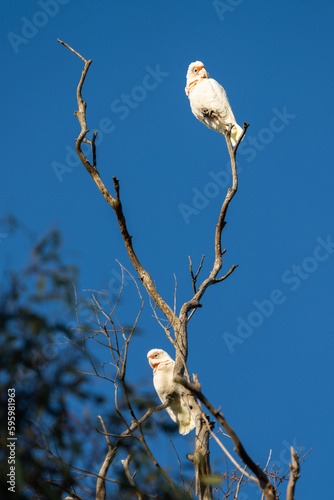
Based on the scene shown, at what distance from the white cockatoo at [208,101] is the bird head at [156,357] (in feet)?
6.90

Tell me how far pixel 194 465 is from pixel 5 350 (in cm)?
123

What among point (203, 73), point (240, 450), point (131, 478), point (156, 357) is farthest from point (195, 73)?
point (240, 450)

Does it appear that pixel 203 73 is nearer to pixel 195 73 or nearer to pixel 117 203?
pixel 195 73

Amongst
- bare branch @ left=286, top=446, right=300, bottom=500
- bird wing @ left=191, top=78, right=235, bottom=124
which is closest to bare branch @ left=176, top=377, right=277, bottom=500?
bare branch @ left=286, top=446, right=300, bottom=500

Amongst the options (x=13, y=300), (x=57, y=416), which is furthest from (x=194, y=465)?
(x=13, y=300)

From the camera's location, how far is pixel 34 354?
5.30ft

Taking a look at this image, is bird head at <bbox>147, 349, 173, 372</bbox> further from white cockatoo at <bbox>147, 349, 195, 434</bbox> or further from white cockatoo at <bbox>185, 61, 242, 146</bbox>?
white cockatoo at <bbox>185, 61, 242, 146</bbox>

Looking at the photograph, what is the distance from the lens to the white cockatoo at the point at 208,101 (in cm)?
505

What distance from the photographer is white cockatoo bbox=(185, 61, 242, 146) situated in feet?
16.6

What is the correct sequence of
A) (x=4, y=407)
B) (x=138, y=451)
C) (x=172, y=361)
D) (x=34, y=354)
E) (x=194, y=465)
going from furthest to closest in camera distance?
(x=172, y=361) < (x=194, y=465) < (x=138, y=451) < (x=34, y=354) < (x=4, y=407)

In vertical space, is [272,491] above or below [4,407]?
below

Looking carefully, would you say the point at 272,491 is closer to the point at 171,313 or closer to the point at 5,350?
the point at 5,350

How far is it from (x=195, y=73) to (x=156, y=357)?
316 centimetres

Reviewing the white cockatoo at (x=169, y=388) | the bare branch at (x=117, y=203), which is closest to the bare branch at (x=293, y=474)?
the white cockatoo at (x=169, y=388)
